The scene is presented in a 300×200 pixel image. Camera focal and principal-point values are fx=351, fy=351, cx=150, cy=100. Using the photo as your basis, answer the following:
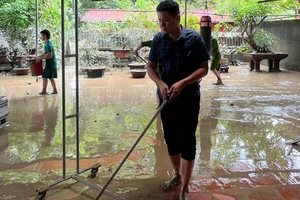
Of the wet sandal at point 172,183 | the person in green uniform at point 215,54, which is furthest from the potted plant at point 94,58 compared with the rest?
the wet sandal at point 172,183

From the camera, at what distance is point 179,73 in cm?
299

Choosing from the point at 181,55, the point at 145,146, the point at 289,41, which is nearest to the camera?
the point at 181,55

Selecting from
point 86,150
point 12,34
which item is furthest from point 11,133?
point 12,34

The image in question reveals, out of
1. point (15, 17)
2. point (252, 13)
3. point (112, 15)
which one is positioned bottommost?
point (15, 17)

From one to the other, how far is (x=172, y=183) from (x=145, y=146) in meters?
1.32

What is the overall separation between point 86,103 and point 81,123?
172 centimetres

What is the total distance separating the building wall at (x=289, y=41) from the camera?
13.7 metres

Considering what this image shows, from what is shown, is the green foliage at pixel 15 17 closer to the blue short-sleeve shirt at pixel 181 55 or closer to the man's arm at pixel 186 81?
the blue short-sleeve shirt at pixel 181 55

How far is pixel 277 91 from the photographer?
916 centimetres

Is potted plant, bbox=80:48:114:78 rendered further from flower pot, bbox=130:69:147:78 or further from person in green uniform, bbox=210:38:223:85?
person in green uniform, bbox=210:38:223:85

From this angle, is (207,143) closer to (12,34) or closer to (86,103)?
(86,103)

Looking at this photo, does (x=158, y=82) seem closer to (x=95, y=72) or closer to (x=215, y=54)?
(x=215, y=54)

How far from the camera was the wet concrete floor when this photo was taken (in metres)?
3.40

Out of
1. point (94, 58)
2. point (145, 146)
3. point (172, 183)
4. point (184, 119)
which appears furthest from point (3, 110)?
point (94, 58)
